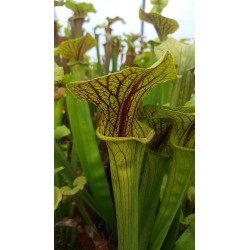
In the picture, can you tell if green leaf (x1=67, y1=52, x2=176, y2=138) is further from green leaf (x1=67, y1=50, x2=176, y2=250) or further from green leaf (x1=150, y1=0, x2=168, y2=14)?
green leaf (x1=150, y1=0, x2=168, y2=14)

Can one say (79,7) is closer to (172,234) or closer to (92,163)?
(92,163)

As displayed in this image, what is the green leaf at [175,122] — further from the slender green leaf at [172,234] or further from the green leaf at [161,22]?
the green leaf at [161,22]

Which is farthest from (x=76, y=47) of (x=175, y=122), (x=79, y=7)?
(x=175, y=122)

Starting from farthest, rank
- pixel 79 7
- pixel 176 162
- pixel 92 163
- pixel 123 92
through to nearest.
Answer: pixel 79 7 → pixel 92 163 → pixel 176 162 → pixel 123 92

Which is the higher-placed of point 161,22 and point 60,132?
point 161,22

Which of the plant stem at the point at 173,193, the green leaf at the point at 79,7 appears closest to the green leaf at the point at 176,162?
the plant stem at the point at 173,193
